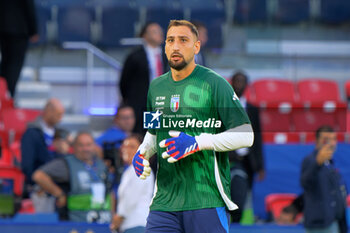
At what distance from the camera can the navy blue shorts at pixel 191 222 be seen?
3.24 metres

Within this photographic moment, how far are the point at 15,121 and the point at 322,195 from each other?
4.86 metres

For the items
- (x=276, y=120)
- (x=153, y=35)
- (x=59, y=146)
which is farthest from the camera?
(x=276, y=120)

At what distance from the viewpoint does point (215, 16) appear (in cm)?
1195

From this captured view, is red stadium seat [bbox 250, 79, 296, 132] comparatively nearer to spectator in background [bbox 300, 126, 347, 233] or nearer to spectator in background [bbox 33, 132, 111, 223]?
spectator in background [bbox 300, 126, 347, 233]

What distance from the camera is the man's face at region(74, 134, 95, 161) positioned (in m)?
6.20

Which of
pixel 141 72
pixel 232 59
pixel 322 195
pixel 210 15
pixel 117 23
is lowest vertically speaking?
pixel 322 195

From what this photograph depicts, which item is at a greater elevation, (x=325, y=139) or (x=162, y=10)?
(x=162, y=10)

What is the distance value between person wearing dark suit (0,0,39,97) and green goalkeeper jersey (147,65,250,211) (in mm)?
4476

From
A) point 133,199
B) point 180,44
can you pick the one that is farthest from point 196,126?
point 133,199

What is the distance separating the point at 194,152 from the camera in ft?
10.5

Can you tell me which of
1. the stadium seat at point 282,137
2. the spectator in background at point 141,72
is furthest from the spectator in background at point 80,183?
the stadium seat at point 282,137

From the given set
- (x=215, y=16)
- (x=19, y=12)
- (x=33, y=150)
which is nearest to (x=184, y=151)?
(x=33, y=150)

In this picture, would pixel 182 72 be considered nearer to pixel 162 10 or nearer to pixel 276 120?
pixel 276 120

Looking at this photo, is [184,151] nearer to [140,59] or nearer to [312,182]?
[140,59]
